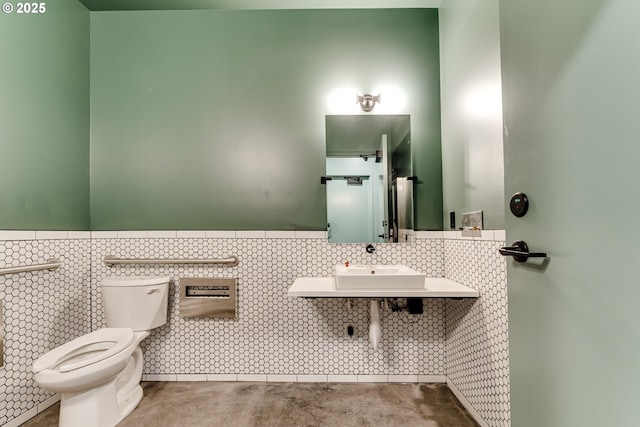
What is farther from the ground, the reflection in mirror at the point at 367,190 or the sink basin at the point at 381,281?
the reflection in mirror at the point at 367,190

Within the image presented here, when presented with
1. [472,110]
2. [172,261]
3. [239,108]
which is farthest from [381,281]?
[239,108]

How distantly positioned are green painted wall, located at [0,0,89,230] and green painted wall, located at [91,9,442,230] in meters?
0.12

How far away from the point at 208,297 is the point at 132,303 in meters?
0.49

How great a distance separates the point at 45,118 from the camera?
204cm

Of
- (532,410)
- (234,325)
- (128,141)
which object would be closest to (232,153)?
(128,141)

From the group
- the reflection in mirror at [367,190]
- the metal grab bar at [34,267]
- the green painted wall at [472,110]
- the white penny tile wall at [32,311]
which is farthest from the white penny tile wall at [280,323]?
the green painted wall at [472,110]

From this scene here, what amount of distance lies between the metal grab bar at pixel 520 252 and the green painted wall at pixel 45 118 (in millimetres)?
2533

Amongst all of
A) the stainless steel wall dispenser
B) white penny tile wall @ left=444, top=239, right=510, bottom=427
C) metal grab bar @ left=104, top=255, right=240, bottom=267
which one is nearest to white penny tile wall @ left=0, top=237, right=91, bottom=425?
metal grab bar @ left=104, top=255, right=240, bottom=267

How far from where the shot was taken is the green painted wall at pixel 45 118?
5.98ft

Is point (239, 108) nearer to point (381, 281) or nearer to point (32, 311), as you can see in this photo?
point (381, 281)

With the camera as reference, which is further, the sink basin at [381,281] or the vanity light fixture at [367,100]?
the vanity light fixture at [367,100]

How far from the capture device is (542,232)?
0.93 metres

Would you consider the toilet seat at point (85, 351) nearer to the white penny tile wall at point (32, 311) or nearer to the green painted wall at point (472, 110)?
the white penny tile wall at point (32, 311)

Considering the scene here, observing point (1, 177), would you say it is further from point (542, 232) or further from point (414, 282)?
point (542, 232)
